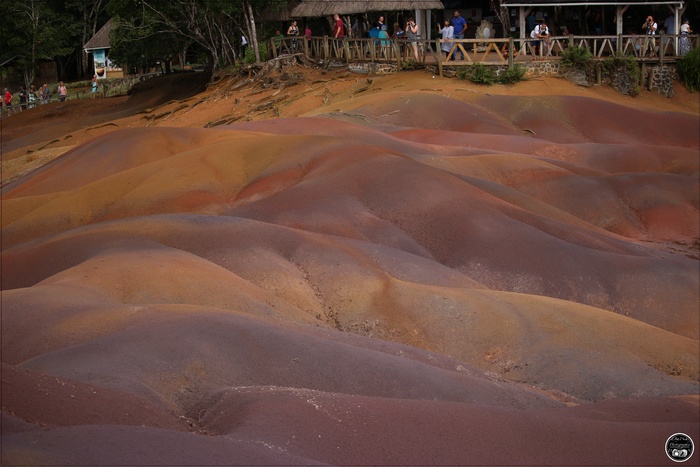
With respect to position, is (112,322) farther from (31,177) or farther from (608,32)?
(608,32)

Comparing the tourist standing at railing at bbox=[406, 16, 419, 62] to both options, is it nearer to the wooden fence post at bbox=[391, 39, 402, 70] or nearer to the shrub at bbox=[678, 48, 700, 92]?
the wooden fence post at bbox=[391, 39, 402, 70]

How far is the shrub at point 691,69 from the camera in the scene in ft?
112

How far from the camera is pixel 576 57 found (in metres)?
33.8

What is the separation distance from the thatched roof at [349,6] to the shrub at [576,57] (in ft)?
16.8

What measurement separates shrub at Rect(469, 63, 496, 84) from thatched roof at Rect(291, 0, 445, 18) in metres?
3.69

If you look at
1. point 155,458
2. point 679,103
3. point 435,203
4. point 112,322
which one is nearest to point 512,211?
point 435,203

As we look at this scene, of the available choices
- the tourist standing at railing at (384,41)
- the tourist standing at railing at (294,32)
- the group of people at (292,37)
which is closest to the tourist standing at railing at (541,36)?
the tourist standing at railing at (384,41)

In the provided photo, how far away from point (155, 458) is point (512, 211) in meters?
12.6

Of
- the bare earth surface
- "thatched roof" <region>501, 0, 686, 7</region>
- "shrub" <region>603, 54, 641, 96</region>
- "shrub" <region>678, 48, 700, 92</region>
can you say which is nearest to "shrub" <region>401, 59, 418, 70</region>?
→ "thatched roof" <region>501, 0, 686, 7</region>

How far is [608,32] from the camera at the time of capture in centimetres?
3797

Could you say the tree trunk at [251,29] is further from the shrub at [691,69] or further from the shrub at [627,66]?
the shrub at [691,69]

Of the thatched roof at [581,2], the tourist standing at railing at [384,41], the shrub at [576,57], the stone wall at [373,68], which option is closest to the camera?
the shrub at [576,57]

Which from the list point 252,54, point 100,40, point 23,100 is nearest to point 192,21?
point 252,54

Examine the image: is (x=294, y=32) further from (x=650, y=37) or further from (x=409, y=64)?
(x=650, y=37)
